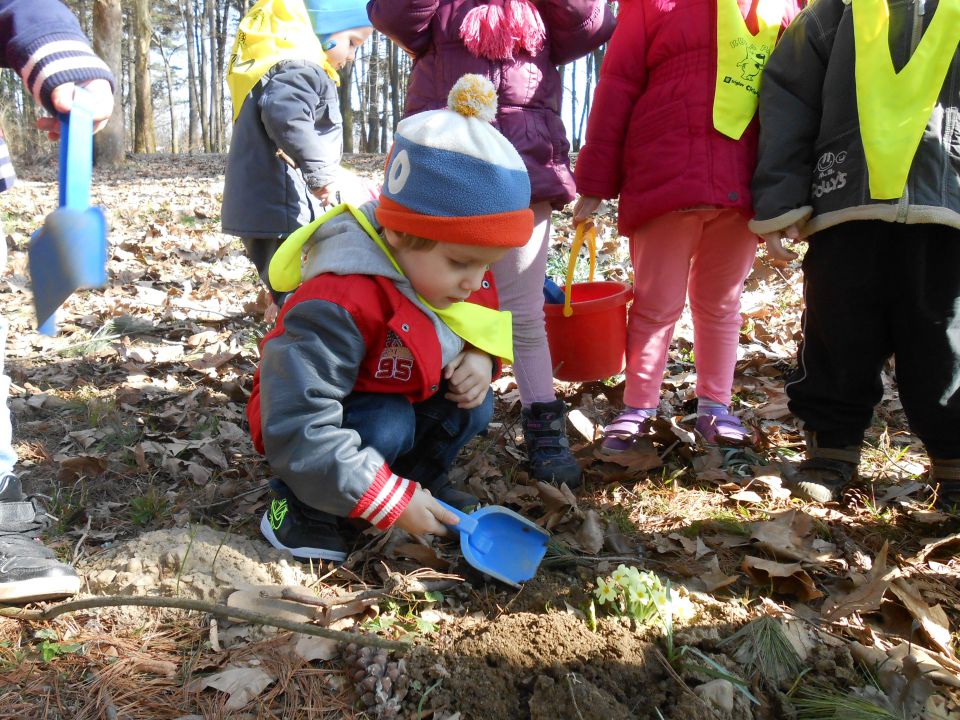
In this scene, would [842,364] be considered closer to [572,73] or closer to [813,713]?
[813,713]

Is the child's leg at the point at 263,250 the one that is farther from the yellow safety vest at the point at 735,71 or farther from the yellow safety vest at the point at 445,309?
the yellow safety vest at the point at 735,71

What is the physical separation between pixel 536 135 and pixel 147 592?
73.5 inches

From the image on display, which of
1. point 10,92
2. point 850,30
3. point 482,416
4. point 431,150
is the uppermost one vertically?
point 10,92

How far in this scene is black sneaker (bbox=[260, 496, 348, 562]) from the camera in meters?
1.94

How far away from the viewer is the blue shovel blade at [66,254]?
5.16ft

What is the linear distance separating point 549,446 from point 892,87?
154 cm

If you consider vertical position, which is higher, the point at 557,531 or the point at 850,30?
the point at 850,30

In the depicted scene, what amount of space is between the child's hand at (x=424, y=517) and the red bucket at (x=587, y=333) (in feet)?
3.58

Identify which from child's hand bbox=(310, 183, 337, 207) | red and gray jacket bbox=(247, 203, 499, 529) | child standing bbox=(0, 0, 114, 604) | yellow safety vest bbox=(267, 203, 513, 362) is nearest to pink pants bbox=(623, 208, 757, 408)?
yellow safety vest bbox=(267, 203, 513, 362)

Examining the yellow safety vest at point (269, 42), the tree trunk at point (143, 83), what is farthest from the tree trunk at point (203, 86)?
the yellow safety vest at point (269, 42)

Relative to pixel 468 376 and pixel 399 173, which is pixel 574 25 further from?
pixel 468 376

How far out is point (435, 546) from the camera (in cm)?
203

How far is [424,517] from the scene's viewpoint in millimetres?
1841

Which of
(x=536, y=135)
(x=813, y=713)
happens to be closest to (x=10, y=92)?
(x=536, y=135)
